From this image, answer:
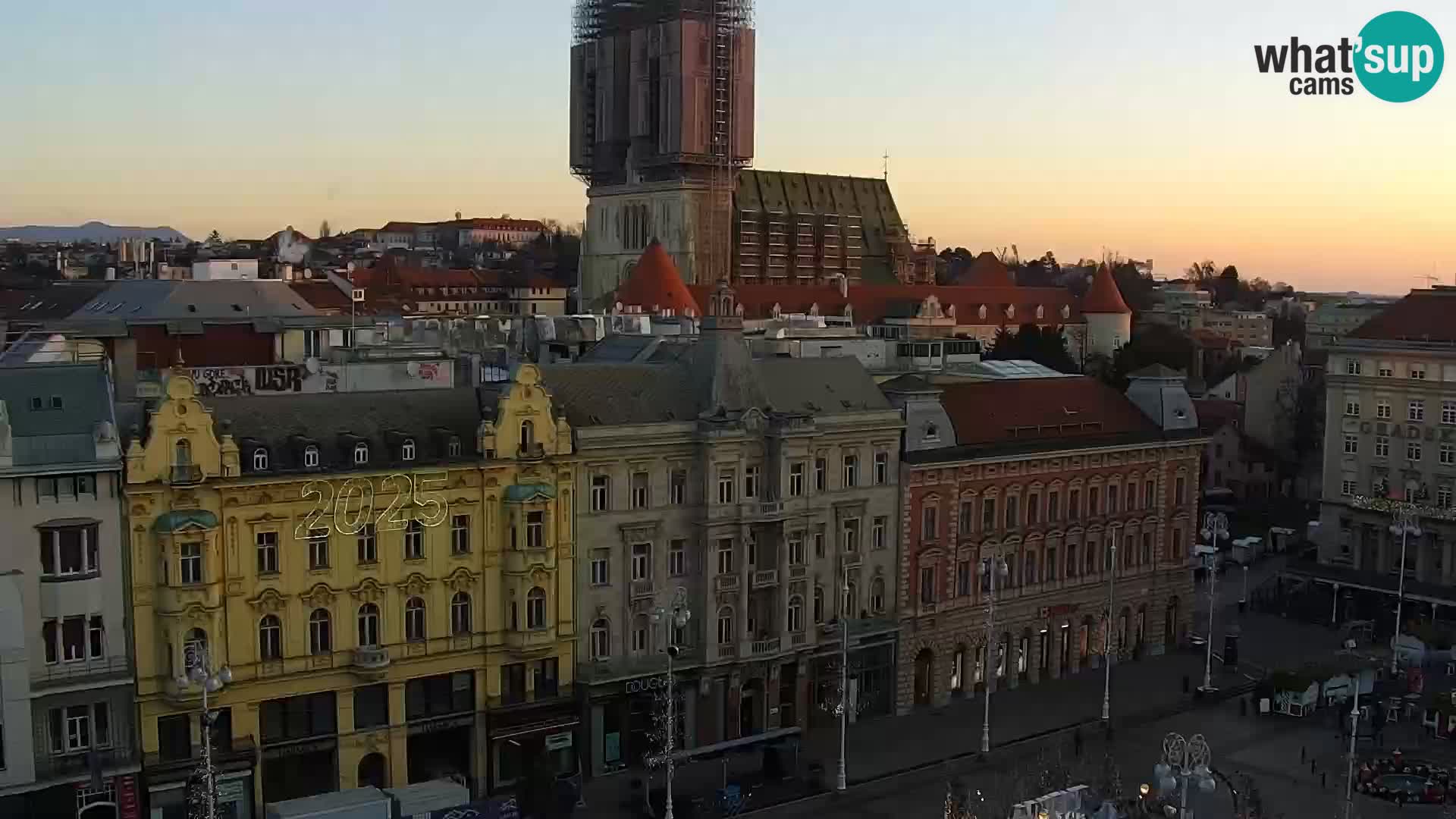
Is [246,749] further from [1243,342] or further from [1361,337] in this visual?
[1243,342]

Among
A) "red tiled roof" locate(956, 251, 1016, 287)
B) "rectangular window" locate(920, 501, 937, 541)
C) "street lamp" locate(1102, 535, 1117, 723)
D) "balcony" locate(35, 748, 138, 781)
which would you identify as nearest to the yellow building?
"balcony" locate(35, 748, 138, 781)

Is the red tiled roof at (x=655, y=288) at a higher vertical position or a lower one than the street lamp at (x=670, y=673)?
higher

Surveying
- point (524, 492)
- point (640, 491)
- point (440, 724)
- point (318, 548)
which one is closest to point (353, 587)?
point (318, 548)

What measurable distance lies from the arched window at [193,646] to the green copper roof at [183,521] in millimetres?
3163

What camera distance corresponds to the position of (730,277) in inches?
5896

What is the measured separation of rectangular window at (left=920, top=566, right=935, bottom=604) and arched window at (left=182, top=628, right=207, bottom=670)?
1175 inches

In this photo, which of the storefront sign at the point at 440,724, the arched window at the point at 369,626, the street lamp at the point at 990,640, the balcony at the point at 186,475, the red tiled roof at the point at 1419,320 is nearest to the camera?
the balcony at the point at 186,475

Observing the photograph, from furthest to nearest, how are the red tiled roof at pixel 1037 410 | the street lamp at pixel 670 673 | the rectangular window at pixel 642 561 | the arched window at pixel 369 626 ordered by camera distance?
1. the red tiled roof at pixel 1037 410
2. the rectangular window at pixel 642 561
3. the arched window at pixel 369 626
4. the street lamp at pixel 670 673

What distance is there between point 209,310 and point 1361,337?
204ft

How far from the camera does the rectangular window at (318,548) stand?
1967 inches

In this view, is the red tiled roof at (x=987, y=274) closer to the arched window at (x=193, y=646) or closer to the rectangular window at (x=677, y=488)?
the rectangular window at (x=677, y=488)

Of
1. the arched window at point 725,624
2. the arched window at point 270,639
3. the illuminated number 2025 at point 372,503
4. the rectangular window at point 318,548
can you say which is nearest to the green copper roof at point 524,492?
the illuminated number 2025 at point 372,503

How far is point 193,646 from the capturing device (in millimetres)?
47375

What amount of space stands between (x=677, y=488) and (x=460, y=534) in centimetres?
883
